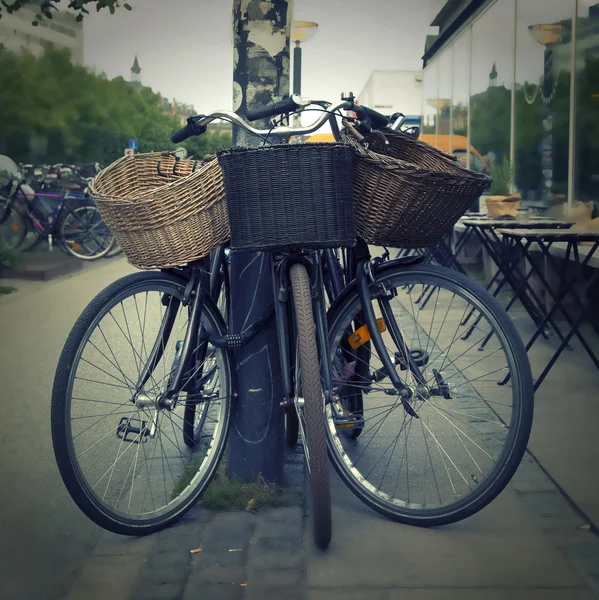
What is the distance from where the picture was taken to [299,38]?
1081cm

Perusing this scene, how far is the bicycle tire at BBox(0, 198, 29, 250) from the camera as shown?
14.5 metres

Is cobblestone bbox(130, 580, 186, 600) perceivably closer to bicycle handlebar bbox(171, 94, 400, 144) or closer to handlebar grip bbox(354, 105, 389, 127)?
bicycle handlebar bbox(171, 94, 400, 144)

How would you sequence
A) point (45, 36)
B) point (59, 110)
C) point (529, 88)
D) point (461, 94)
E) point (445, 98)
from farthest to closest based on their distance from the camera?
1. point (45, 36)
2. point (59, 110)
3. point (445, 98)
4. point (461, 94)
5. point (529, 88)

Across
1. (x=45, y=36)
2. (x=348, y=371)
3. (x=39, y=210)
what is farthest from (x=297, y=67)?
(x=45, y=36)

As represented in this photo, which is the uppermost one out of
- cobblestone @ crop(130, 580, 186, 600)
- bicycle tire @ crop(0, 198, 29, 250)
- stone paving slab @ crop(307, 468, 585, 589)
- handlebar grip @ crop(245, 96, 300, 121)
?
handlebar grip @ crop(245, 96, 300, 121)

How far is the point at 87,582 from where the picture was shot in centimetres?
309

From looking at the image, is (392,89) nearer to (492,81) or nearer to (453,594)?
(492,81)

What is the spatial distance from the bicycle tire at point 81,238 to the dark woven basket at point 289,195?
1150 centimetres

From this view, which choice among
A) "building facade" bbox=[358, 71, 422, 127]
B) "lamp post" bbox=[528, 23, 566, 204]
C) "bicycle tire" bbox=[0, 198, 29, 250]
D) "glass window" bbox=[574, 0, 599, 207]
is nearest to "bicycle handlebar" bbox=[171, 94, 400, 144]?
"glass window" bbox=[574, 0, 599, 207]

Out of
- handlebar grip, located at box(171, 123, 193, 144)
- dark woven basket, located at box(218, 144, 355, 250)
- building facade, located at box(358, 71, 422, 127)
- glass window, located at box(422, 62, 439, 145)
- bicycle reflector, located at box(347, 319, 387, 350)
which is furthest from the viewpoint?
building facade, located at box(358, 71, 422, 127)

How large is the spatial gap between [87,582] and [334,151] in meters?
1.63

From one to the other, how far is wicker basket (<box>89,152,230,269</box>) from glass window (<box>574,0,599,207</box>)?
6.44 meters

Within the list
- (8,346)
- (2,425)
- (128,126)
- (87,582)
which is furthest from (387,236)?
(128,126)

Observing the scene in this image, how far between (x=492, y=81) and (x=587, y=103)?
179 inches
